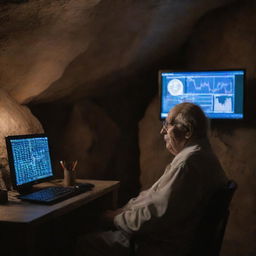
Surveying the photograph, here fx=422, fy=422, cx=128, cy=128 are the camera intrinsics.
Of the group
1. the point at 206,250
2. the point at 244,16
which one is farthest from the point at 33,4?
the point at 244,16

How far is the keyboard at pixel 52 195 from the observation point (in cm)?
247

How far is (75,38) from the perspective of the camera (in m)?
3.47

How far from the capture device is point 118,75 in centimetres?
476

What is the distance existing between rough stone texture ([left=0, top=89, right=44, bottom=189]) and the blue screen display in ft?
1.00

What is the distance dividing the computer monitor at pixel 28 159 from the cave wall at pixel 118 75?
13.9 inches

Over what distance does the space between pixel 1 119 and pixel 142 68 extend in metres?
2.21

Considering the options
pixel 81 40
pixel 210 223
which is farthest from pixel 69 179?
pixel 210 223

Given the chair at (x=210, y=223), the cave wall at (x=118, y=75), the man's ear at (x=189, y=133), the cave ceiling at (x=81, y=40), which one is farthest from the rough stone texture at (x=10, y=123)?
the chair at (x=210, y=223)

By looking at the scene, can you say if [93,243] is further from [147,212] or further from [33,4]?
[33,4]

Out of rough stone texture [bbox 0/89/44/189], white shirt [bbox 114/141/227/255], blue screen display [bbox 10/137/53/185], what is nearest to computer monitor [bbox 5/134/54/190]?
blue screen display [bbox 10/137/53/185]

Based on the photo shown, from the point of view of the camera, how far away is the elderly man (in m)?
2.16

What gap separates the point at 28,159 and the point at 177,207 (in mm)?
1158

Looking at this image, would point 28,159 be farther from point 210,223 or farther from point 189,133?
point 210,223

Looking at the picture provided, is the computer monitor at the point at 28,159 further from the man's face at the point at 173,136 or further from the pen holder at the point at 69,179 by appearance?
the man's face at the point at 173,136
